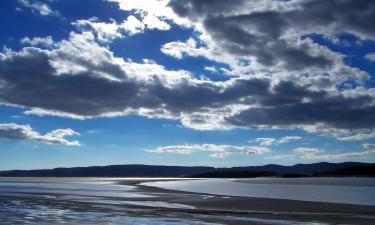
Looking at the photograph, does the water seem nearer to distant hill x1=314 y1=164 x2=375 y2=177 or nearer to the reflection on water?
the reflection on water

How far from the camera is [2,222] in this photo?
885 inches

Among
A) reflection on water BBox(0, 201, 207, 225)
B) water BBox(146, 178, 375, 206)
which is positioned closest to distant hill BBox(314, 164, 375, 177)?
water BBox(146, 178, 375, 206)

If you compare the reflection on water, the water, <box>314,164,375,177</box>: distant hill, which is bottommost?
the reflection on water

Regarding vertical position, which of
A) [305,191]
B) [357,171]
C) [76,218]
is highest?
[357,171]

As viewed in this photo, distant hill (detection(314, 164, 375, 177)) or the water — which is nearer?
the water

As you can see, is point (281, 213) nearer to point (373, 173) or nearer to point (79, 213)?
point (79, 213)

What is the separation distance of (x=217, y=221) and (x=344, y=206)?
542 inches

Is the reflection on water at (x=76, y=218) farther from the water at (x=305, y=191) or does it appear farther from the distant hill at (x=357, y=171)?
the distant hill at (x=357, y=171)

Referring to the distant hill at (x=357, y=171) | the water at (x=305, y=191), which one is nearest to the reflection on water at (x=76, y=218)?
the water at (x=305, y=191)

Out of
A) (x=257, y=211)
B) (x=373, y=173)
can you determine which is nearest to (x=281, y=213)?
(x=257, y=211)

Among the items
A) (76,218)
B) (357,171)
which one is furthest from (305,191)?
(357,171)

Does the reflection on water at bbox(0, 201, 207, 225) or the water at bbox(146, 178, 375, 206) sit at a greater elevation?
the water at bbox(146, 178, 375, 206)

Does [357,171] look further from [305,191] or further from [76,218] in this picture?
[76,218]

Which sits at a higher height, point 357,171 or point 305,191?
point 357,171
